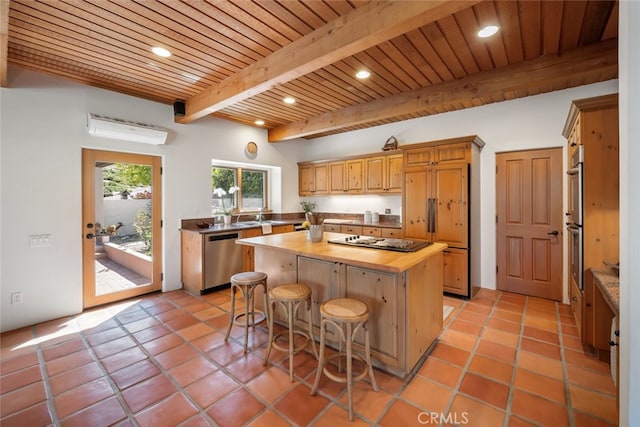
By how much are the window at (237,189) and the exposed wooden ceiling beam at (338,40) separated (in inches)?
85.8

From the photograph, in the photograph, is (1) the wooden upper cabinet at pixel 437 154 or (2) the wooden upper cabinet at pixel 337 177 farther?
(2) the wooden upper cabinet at pixel 337 177

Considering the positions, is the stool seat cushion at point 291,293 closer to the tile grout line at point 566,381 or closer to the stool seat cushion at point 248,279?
the stool seat cushion at point 248,279

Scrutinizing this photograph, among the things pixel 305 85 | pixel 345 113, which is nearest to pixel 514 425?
pixel 305 85

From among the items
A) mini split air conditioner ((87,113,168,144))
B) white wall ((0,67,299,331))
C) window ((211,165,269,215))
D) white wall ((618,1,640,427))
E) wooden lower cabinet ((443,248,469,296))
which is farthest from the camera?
window ((211,165,269,215))

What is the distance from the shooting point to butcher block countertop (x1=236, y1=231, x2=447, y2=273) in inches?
75.2

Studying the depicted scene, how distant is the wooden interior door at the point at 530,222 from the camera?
3635 mm

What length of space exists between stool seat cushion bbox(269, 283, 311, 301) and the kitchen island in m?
0.25

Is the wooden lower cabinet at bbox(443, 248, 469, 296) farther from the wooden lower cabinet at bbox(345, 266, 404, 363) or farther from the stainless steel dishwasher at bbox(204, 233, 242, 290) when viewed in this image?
the stainless steel dishwasher at bbox(204, 233, 242, 290)

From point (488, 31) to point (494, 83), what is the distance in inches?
33.6

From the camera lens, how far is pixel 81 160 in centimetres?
334

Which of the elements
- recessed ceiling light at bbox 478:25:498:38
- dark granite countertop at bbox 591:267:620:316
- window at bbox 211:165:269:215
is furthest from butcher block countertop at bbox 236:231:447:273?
window at bbox 211:165:269:215

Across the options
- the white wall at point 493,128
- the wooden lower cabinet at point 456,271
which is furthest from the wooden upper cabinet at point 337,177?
the wooden lower cabinet at point 456,271

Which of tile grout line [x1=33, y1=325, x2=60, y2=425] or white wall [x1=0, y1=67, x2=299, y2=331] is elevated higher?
white wall [x1=0, y1=67, x2=299, y2=331]

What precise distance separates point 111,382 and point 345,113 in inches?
167
